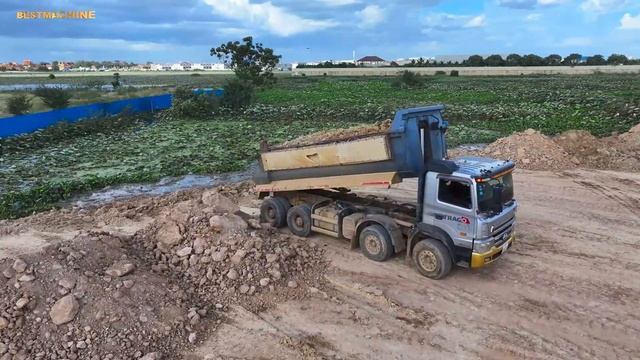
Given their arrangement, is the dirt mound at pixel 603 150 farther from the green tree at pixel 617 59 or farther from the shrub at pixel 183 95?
the green tree at pixel 617 59

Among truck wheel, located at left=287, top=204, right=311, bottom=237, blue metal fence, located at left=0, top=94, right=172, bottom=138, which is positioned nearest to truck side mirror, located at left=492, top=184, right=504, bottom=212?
truck wheel, located at left=287, top=204, right=311, bottom=237

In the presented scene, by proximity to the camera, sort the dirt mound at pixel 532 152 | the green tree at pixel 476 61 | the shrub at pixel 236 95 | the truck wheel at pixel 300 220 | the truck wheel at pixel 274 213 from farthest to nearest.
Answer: the green tree at pixel 476 61 < the shrub at pixel 236 95 < the dirt mound at pixel 532 152 < the truck wheel at pixel 274 213 < the truck wheel at pixel 300 220

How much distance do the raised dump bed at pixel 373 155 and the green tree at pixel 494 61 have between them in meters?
114

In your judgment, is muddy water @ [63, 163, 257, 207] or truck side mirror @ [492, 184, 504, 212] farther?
muddy water @ [63, 163, 257, 207]

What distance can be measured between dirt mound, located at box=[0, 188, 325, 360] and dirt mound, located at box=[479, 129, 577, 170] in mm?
10848

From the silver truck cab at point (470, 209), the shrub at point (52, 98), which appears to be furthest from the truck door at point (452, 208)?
the shrub at point (52, 98)

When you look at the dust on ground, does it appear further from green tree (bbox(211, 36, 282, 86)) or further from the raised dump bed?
green tree (bbox(211, 36, 282, 86))

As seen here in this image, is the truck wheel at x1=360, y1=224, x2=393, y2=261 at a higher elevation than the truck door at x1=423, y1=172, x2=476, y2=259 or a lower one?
lower

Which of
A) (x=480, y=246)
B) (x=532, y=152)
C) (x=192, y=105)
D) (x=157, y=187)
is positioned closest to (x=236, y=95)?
(x=192, y=105)

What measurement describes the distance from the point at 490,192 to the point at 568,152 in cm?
1285

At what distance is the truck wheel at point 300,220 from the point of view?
11188mm

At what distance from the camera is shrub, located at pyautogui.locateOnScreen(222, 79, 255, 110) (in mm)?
40562

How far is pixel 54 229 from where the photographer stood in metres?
12.3

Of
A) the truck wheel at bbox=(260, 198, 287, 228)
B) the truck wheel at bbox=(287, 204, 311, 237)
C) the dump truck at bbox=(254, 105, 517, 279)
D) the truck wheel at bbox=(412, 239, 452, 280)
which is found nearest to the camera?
the dump truck at bbox=(254, 105, 517, 279)
